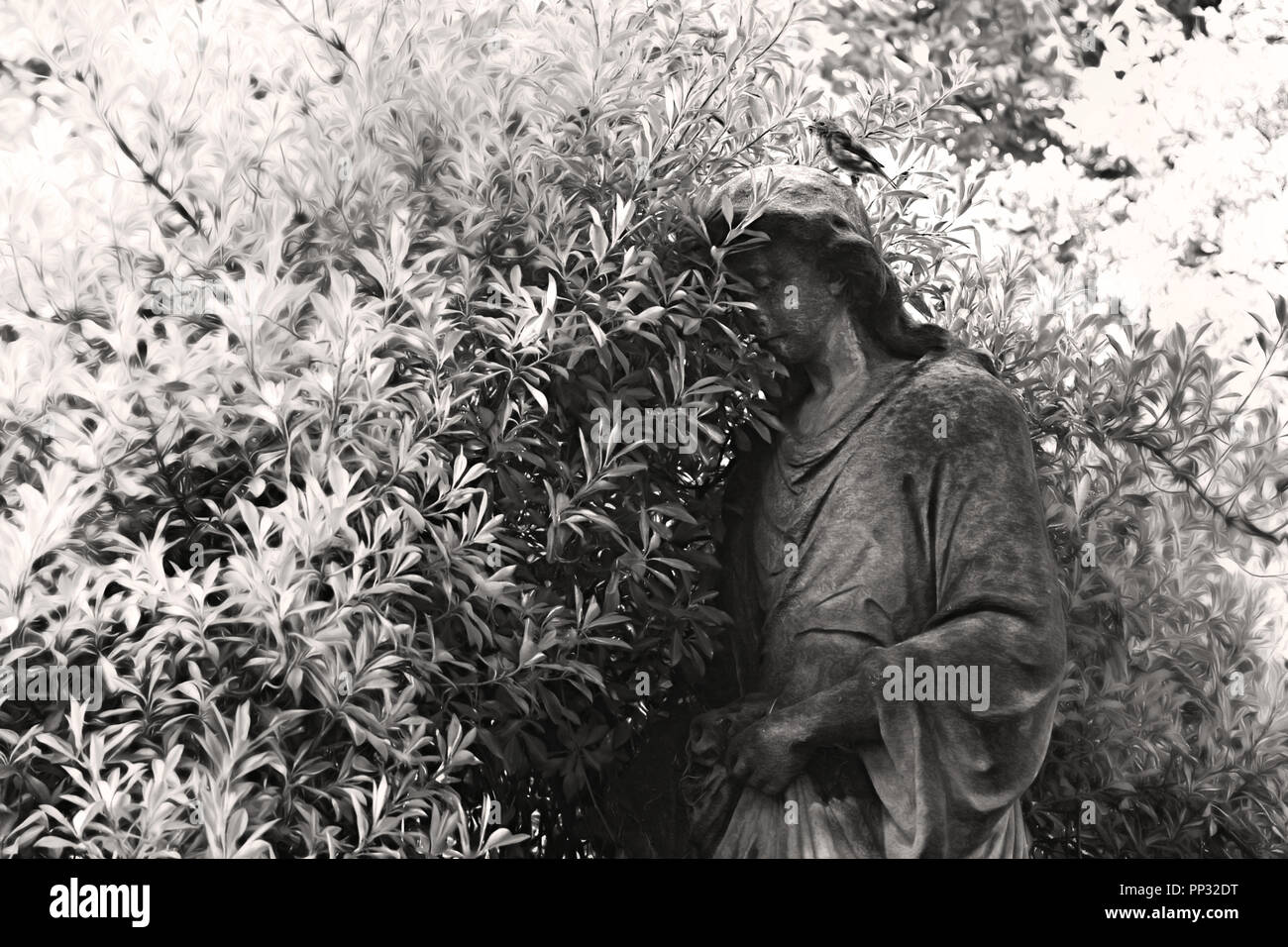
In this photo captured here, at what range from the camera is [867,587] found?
13.0 feet

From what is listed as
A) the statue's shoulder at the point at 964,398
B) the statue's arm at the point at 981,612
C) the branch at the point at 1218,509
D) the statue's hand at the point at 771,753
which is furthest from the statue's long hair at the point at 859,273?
the branch at the point at 1218,509

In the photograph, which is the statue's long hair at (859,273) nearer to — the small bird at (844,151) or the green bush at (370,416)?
the green bush at (370,416)

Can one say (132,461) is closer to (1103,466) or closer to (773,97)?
(773,97)

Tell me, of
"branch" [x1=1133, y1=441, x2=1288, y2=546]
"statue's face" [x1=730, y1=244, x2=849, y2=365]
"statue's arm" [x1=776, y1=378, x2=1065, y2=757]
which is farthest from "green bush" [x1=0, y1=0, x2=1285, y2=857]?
"branch" [x1=1133, y1=441, x2=1288, y2=546]

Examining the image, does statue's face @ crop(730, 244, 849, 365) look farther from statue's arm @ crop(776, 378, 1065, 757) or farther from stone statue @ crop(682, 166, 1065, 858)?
statue's arm @ crop(776, 378, 1065, 757)

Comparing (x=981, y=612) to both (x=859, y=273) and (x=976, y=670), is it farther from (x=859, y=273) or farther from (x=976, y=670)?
(x=859, y=273)

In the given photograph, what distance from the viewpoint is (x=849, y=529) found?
402cm

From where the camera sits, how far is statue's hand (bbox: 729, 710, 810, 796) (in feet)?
12.7

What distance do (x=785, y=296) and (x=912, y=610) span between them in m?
0.86

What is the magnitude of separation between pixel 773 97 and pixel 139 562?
2300 millimetres

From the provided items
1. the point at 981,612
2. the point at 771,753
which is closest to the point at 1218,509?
the point at 981,612

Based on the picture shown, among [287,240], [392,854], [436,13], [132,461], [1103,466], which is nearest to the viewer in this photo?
[392,854]

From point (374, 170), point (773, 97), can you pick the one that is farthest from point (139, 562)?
point (773, 97)

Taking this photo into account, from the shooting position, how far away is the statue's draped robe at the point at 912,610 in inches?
150
